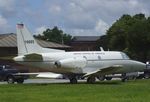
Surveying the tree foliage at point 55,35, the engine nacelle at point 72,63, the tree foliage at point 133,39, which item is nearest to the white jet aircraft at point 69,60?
the engine nacelle at point 72,63

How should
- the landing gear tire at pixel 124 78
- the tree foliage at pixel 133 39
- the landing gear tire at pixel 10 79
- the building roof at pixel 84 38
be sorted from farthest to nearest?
the building roof at pixel 84 38 < the tree foliage at pixel 133 39 < the landing gear tire at pixel 10 79 < the landing gear tire at pixel 124 78

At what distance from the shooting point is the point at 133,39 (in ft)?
353

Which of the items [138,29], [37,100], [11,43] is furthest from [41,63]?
[138,29]

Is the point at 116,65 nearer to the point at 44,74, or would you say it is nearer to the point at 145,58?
the point at 44,74

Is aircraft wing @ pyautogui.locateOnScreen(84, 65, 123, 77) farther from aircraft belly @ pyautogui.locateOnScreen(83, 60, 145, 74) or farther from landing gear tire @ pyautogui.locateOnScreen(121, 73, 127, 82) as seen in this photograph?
landing gear tire @ pyautogui.locateOnScreen(121, 73, 127, 82)

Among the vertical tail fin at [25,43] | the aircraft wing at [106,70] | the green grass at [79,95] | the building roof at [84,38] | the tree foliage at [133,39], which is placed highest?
the building roof at [84,38]

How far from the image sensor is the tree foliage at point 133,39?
10731cm

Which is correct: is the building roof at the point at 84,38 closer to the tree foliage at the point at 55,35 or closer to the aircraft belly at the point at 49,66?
the tree foliage at the point at 55,35

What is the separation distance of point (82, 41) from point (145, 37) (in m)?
70.7

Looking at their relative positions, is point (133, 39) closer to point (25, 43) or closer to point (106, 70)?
point (106, 70)

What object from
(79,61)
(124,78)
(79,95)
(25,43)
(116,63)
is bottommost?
(79,95)

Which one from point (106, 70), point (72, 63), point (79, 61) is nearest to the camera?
point (72, 63)

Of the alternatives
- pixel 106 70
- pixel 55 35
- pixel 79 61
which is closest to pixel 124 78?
pixel 106 70

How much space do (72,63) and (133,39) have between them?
65569 millimetres
